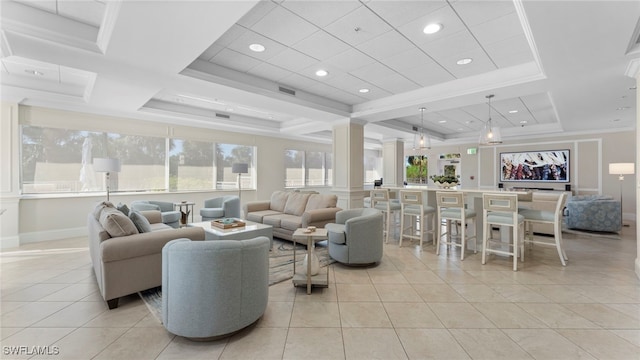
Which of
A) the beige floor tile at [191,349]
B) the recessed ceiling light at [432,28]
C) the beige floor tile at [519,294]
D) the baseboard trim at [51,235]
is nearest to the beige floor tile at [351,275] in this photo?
the beige floor tile at [519,294]

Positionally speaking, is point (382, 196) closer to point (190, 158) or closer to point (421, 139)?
point (421, 139)

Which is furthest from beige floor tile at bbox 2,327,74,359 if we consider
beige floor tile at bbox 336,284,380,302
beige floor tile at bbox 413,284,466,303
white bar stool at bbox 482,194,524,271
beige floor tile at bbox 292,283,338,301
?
white bar stool at bbox 482,194,524,271

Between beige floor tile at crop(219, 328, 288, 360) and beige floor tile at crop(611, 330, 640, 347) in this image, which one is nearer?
beige floor tile at crop(219, 328, 288, 360)

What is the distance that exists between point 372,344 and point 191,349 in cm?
134

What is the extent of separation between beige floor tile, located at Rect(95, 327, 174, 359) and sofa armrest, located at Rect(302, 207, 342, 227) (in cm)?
257

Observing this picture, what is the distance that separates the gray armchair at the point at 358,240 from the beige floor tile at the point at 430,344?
142 centimetres

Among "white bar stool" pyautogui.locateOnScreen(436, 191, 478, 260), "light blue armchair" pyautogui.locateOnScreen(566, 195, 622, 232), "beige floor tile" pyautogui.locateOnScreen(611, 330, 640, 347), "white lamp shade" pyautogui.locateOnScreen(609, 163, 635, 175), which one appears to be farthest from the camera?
"white lamp shade" pyautogui.locateOnScreen(609, 163, 635, 175)

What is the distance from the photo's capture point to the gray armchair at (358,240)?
141 inches

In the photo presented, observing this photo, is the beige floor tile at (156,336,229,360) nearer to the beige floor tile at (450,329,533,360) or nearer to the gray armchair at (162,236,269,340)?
the gray armchair at (162,236,269,340)

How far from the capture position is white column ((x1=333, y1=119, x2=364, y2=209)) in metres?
6.22

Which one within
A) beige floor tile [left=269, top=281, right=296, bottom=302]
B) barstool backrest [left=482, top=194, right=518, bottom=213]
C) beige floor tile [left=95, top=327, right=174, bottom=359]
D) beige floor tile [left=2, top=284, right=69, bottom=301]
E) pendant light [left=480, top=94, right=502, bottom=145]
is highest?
pendant light [left=480, top=94, right=502, bottom=145]

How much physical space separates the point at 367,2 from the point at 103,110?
5884 mm

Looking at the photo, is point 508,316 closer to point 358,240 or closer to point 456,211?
point 358,240

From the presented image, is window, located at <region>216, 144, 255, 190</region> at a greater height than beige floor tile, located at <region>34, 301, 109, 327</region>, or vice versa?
window, located at <region>216, 144, 255, 190</region>
